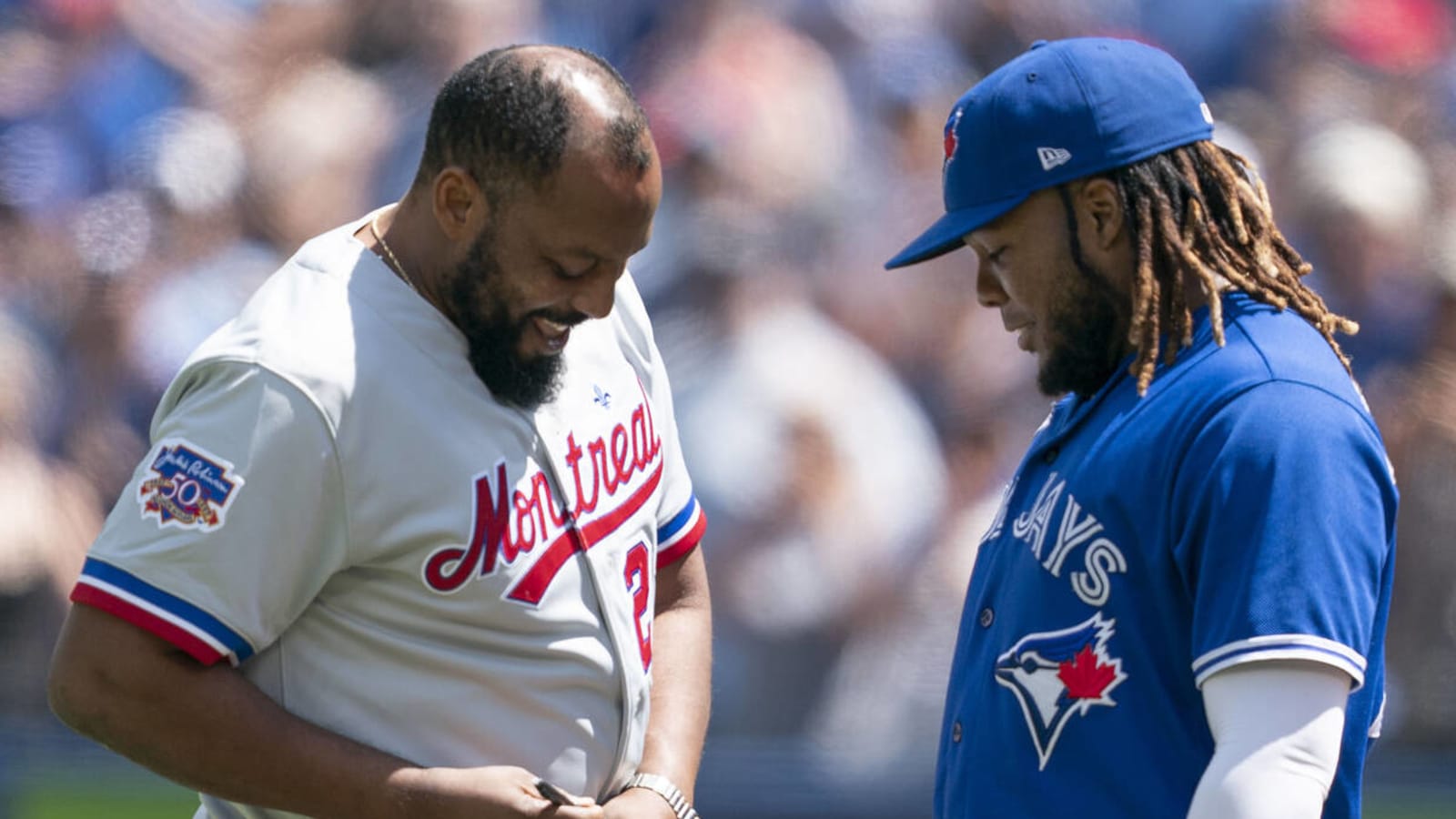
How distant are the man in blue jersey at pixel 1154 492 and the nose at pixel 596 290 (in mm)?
382

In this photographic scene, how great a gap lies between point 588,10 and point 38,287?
164cm

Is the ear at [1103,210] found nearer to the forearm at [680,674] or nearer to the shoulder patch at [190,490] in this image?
the forearm at [680,674]

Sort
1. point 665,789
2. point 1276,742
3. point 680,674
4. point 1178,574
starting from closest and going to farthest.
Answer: point 1276,742
point 1178,574
point 665,789
point 680,674

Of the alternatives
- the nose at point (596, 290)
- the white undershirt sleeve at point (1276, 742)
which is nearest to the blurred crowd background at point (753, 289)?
the nose at point (596, 290)

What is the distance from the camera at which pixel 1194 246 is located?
1.71m

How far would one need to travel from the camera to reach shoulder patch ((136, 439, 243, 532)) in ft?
5.29

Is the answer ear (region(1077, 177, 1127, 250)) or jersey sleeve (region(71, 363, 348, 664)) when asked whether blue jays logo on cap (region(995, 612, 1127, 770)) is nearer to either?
ear (region(1077, 177, 1127, 250))

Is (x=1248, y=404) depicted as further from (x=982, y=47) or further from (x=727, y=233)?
(x=982, y=47)

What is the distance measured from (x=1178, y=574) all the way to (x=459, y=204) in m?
0.86

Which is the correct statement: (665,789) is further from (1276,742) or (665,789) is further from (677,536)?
(1276,742)

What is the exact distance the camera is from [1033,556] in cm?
172

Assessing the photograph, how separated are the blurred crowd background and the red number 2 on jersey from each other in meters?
2.22

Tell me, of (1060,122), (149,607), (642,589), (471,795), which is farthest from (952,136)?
(149,607)

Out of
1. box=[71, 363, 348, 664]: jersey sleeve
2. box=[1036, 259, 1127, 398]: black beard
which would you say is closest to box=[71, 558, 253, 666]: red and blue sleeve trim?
box=[71, 363, 348, 664]: jersey sleeve
